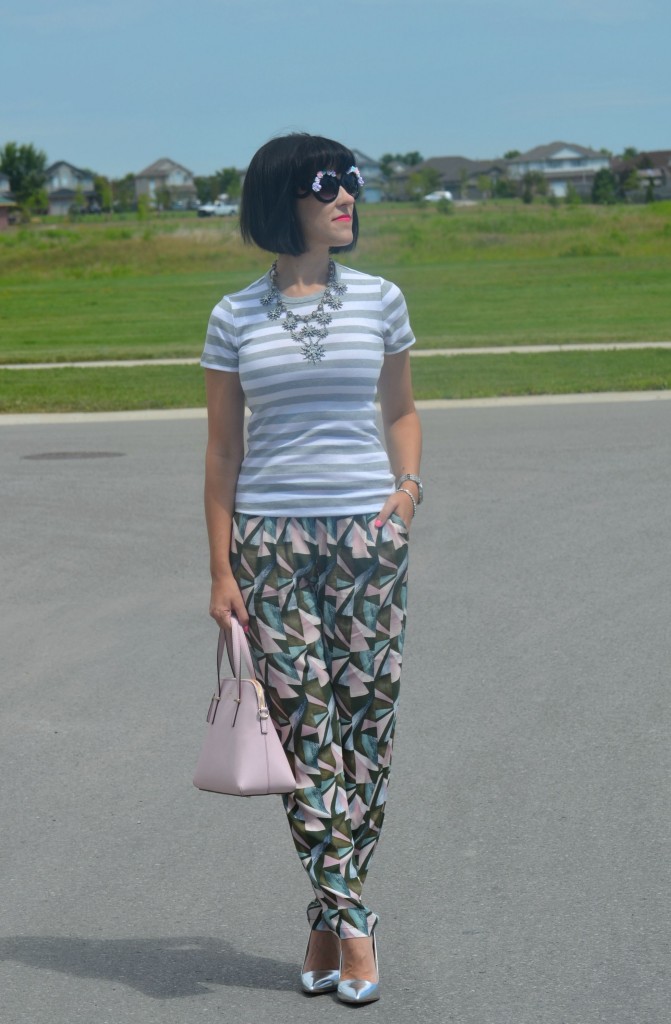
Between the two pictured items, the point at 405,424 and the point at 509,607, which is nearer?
the point at 405,424

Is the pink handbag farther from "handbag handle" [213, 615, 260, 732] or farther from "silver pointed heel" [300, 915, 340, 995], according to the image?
"silver pointed heel" [300, 915, 340, 995]

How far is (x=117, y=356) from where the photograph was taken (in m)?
24.4

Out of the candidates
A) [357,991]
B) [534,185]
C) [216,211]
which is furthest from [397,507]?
[534,185]

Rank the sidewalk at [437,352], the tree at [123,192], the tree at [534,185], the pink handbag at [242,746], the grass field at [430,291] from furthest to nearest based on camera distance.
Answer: the tree at [123,192] < the tree at [534,185] < the sidewalk at [437,352] < the grass field at [430,291] < the pink handbag at [242,746]

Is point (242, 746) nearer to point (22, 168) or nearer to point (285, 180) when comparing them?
point (285, 180)

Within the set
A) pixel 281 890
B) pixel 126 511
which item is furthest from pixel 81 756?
pixel 126 511

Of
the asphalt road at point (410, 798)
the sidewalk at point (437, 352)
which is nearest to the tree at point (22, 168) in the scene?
the sidewalk at point (437, 352)

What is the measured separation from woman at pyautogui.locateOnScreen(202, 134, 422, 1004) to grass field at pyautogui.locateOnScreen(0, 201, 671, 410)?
→ 729 mm

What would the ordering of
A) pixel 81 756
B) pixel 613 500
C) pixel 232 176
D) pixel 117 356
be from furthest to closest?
pixel 232 176
pixel 117 356
pixel 613 500
pixel 81 756

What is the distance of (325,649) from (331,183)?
43.4 inches

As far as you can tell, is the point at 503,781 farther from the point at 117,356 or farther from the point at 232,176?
the point at 232,176

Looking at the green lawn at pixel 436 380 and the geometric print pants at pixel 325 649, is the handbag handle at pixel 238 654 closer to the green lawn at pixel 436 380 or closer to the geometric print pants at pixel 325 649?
the geometric print pants at pixel 325 649

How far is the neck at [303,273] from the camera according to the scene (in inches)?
143

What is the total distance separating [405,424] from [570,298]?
33636mm
